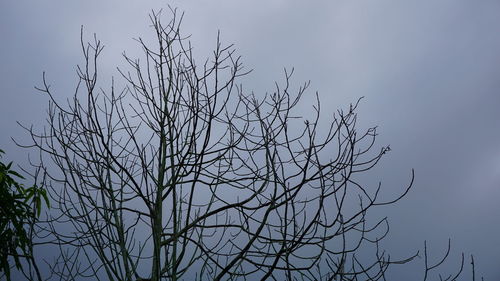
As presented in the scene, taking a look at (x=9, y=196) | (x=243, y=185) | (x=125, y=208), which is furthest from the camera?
(x=9, y=196)

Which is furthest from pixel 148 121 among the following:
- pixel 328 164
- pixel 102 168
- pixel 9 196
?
pixel 9 196

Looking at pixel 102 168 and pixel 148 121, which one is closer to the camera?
pixel 102 168

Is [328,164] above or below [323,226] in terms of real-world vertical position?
above

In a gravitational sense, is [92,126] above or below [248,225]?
above

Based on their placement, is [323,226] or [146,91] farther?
[146,91]

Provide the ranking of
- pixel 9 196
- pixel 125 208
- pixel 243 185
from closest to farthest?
pixel 125 208 < pixel 243 185 < pixel 9 196

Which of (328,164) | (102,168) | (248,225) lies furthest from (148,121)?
(328,164)

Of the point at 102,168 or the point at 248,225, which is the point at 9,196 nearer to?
the point at 102,168

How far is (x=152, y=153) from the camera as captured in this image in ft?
9.07

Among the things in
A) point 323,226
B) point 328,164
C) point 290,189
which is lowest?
point 323,226

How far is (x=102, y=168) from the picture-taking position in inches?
95.8

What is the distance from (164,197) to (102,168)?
44 cm

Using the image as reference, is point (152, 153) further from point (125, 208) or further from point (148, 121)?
point (125, 208)

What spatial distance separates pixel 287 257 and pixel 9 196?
9.45 feet
